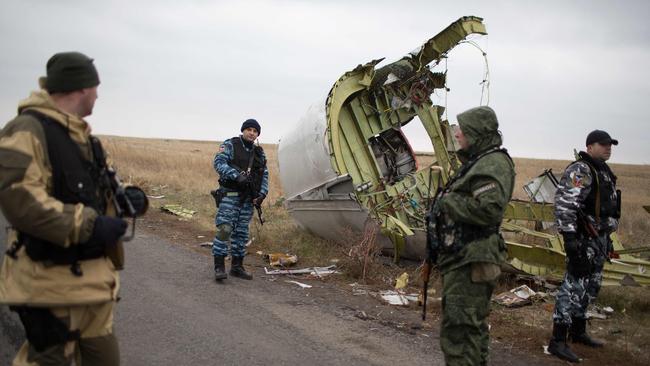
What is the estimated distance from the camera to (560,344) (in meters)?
4.86

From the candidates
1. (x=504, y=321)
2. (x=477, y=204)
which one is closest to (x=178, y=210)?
(x=504, y=321)

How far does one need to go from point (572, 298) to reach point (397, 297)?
6.52 feet

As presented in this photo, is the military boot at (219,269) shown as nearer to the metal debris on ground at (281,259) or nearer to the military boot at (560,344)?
the metal debris on ground at (281,259)

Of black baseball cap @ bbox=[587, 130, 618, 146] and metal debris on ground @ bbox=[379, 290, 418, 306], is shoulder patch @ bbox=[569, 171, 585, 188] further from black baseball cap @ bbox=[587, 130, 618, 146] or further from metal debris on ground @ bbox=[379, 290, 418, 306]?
metal debris on ground @ bbox=[379, 290, 418, 306]

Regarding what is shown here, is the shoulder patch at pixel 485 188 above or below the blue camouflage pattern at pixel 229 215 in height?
above

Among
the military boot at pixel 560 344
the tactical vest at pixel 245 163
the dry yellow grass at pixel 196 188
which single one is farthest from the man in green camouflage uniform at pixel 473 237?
the dry yellow grass at pixel 196 188

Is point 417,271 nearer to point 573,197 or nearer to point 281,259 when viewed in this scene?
point 281,259

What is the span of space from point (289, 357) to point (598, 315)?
11.9 ft

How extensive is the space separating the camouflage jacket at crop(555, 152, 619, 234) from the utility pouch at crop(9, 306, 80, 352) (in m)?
4.08

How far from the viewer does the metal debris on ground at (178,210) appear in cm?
1189

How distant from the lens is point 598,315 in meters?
6.07

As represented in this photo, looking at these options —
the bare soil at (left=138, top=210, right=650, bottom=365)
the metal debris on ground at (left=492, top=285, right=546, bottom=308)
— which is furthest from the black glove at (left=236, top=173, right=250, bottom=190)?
the metal debris on ground at (left=492, top=285, right=546, bottom=308)

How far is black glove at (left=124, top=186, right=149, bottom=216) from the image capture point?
9.54 ft

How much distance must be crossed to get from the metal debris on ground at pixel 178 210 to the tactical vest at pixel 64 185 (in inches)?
366
